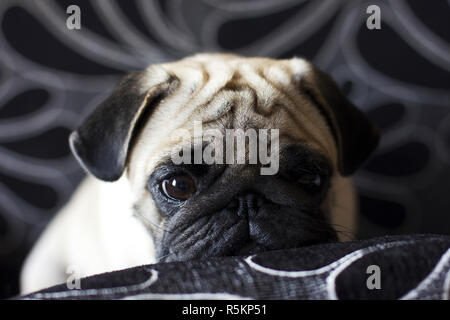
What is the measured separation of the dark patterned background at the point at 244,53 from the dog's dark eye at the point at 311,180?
1.11m

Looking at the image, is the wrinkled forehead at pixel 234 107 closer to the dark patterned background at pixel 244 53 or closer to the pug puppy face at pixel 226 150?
the pug puppy face at pixel 226 150

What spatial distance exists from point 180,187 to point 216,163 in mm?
167

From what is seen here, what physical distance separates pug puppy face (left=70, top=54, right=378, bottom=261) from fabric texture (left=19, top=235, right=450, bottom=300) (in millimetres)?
249

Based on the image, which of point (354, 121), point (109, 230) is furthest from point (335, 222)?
point (109, 230)

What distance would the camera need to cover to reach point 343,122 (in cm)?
206

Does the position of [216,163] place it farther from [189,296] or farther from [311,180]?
[189,296]

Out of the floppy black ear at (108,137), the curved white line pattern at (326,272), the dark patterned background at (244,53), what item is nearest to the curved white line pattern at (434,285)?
the curved white line pattern at (326,272)

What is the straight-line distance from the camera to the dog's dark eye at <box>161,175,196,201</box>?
177 cm

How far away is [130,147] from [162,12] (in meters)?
1.10

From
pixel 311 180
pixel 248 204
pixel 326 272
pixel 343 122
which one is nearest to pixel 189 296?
pixel 326 272

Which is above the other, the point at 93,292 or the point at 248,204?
the point at 248,204

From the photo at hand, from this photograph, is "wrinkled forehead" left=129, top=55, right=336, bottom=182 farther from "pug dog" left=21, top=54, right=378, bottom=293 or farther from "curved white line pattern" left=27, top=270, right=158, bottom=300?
"curved white line pattern" left=27, top=270, right=158, bottom=300

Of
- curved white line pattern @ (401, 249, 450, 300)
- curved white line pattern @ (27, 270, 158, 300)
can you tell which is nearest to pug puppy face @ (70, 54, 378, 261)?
curved white line pattern @ (27, 270, 158, 300)

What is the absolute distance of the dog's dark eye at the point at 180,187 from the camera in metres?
1.77
